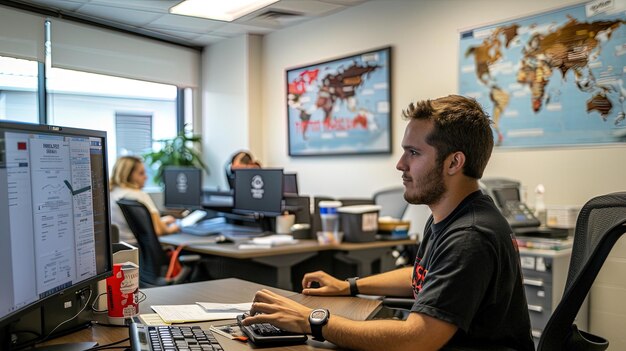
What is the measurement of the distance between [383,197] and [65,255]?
3360 millimetres

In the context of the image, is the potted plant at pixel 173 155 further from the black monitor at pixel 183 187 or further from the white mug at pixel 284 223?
the white mug at pixel 284 223

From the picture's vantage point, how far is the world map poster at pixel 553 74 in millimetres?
3123

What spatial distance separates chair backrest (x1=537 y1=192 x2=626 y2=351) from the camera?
116 centimetres

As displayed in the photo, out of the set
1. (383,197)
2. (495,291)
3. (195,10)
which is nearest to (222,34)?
(195,10)

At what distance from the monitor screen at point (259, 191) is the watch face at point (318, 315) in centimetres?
218

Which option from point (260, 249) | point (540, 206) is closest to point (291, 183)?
point (260, 249)

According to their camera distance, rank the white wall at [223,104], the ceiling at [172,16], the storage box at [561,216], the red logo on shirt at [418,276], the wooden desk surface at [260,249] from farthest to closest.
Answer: the white wall at [223,104] → the ceiling at [172,16] → the storage box at [561,216] → the wooden desk surface at [260,249] → the red logo on shirt at [418,276]

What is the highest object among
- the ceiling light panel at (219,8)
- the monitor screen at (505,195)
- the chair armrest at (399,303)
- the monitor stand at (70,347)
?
the ceiling light panel at (219,8)

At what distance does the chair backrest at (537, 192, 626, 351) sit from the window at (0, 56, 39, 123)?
154 inches

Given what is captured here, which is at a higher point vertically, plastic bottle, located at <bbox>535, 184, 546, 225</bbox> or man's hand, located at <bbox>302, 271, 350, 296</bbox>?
plastic bottle, located at <bbox>535, 184, 546, 225</bbox>

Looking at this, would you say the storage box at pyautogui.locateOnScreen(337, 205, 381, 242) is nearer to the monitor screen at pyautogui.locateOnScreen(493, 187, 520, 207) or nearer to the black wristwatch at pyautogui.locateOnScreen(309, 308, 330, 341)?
the monitor screen at pyautogui.locateOnScreen(493, 187, 520, 207)

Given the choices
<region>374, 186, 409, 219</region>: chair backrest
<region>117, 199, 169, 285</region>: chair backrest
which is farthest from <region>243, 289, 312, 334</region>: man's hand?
<region>374, 186, 409, 219</region>: chair backrest

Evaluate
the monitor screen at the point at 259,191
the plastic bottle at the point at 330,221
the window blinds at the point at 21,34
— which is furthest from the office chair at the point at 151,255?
the window blinds at the point at 21,34

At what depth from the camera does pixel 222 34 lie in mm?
5797
